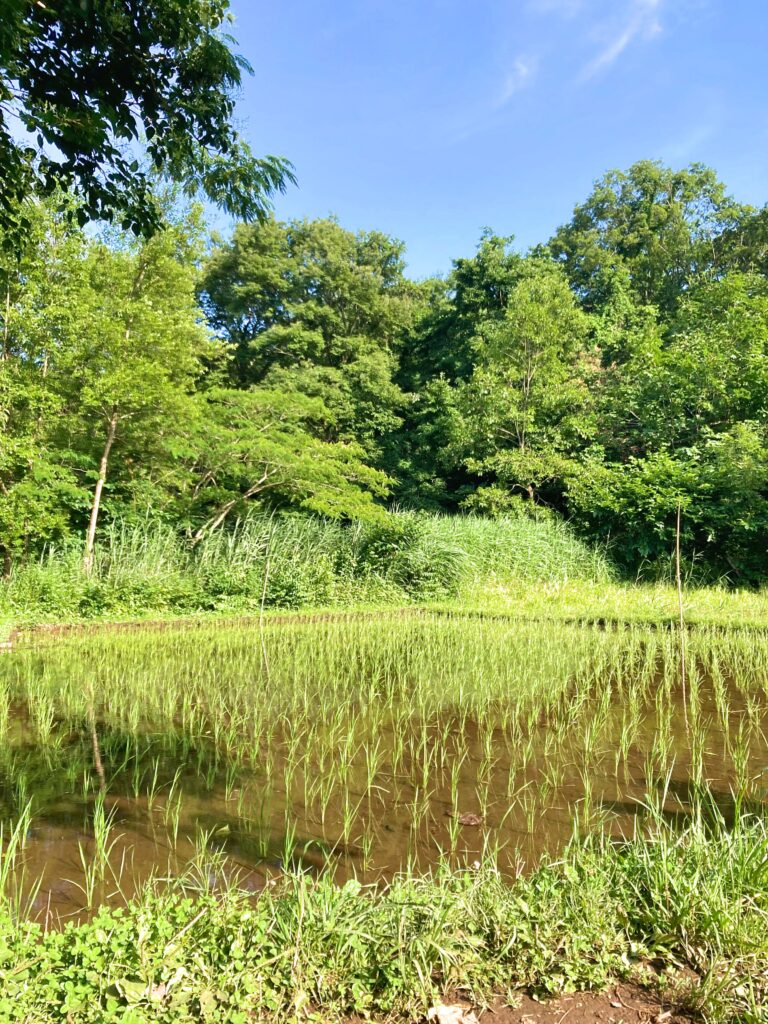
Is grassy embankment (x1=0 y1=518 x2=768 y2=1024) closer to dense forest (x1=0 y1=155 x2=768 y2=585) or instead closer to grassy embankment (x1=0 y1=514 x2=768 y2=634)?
grassy embankment (x1=0 y1=514 x2=768 y2=634)

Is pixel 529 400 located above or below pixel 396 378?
below

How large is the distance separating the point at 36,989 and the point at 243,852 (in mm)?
1052

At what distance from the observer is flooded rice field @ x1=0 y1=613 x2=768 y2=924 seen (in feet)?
7.87

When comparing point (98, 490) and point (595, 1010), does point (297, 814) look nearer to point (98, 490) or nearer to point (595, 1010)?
point (595, 1010)

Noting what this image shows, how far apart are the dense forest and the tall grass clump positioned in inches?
22.8

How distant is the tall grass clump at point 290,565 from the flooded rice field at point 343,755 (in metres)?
1.86

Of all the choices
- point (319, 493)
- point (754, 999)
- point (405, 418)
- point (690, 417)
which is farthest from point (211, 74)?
point (405, 418)

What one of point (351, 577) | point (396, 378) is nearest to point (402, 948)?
point (351, 577)

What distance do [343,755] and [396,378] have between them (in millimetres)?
19465

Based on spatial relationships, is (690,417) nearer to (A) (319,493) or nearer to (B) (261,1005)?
(A) (319,493)

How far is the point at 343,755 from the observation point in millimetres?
3246

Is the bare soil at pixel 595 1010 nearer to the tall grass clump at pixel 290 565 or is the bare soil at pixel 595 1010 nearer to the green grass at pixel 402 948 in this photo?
the green grass at pixel 402 948

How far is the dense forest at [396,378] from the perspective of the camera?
28.2 feet

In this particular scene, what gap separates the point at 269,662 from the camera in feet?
19.1
